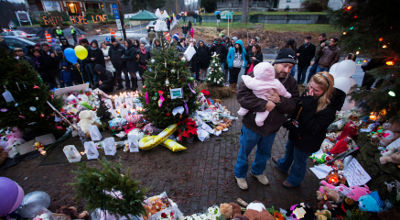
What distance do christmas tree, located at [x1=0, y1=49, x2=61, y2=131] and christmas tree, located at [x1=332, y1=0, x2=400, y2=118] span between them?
592 cm

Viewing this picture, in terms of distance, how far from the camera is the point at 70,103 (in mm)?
5980

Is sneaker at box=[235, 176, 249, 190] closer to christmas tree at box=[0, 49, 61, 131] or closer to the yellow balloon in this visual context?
christmas tree at box=[0, 49, 61, 131]

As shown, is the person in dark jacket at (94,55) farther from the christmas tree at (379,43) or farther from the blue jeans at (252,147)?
the christmas tree at (379,43)

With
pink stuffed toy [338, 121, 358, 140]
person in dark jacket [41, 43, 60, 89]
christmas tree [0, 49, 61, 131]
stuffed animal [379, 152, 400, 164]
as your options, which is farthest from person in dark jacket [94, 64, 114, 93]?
stuffed animal [379, 152, 400, 164]

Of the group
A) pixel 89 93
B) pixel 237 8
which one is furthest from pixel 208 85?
pixel 237 8

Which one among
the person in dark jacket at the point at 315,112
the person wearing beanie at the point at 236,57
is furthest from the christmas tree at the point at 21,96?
the person wearing beanie at the point at 236,57

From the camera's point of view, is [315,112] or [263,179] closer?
[315,112]

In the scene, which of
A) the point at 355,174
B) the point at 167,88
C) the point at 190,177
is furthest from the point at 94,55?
the point at 355,174

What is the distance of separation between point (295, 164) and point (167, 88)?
3032mm

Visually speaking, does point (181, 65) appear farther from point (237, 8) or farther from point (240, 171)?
point (237, 8)

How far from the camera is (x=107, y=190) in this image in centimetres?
193

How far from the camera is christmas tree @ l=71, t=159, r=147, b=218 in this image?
1856 millimetres

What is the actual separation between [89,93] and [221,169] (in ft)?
18.4

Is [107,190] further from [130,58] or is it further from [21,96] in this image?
[130,58]
